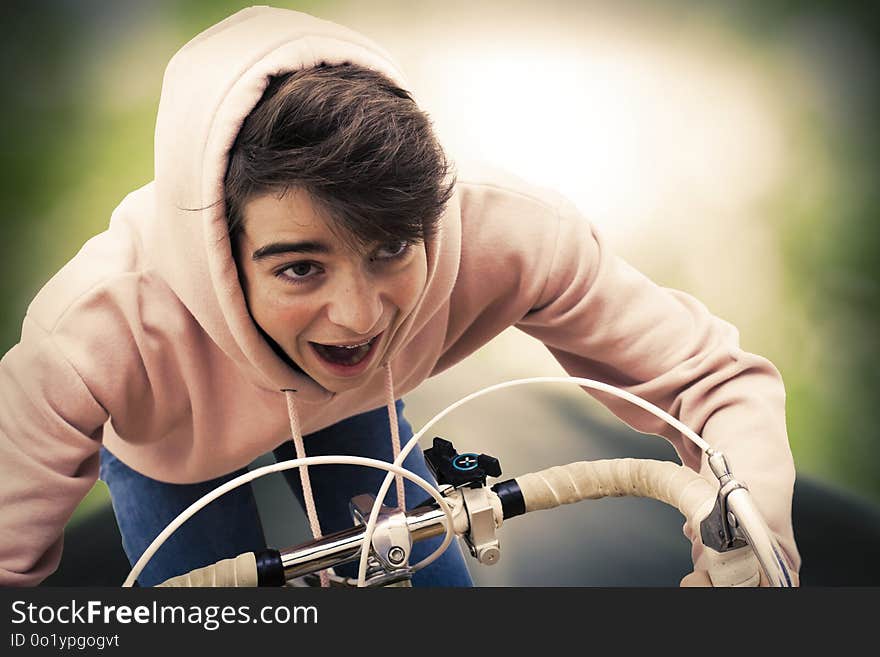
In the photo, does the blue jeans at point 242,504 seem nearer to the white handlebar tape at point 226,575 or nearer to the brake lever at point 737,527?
the white handlebar tape at point 226,575

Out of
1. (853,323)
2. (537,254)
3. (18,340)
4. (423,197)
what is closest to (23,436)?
(18,340)

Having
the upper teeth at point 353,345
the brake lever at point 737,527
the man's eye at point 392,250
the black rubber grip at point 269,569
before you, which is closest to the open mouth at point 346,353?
the upper teeth at point 353,345

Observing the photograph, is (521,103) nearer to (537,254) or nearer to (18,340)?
(537,254)

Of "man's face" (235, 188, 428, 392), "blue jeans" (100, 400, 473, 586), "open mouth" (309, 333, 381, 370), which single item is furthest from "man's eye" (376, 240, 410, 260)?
"blue jeans" (100, 400, 473, 586)

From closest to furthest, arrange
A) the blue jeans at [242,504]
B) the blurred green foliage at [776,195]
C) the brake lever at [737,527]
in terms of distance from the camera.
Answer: the brake lever at [737,527]
the blurred green foliage at [776,195]
the blue jeans at [242,504]

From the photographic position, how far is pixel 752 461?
37.5 inches

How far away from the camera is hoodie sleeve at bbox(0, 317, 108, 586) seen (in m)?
0.85

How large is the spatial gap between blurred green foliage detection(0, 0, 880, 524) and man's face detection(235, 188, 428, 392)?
0.25 metres

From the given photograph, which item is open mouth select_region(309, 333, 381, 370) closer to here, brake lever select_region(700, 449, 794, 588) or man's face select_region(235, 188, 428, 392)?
man's face select_region(235, 188, 428, 392)

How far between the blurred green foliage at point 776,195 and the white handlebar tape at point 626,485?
1.08 feet

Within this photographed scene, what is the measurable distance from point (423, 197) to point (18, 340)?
0.46 metres

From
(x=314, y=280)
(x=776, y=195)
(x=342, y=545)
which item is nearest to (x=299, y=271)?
(x=314, y=280)

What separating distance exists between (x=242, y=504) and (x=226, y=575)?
44 cm

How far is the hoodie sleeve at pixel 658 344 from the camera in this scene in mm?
1000
